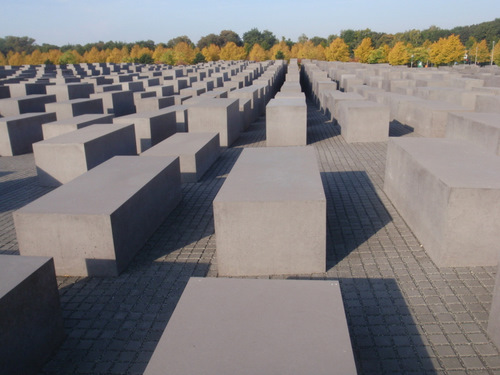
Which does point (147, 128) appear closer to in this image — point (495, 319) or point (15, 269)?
point (15, 269)

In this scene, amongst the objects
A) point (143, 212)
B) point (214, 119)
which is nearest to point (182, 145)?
→ point (214, 119)

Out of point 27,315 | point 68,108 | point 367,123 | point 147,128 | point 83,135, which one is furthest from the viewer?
point 68,108

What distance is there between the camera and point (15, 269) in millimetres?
3771

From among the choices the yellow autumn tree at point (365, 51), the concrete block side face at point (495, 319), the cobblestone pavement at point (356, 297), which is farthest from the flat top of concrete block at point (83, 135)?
the yellow autumn tree at point (365, 51)

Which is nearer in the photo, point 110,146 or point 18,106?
point 110,146

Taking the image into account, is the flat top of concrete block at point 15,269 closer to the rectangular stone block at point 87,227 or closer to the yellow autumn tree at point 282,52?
the rectangular stone block at point 87,227

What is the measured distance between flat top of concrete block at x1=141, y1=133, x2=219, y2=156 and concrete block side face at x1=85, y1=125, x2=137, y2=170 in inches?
39.7

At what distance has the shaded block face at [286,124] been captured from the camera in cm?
1250

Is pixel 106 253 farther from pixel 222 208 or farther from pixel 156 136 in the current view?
pixel 156 136

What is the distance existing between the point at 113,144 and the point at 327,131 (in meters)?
7.70

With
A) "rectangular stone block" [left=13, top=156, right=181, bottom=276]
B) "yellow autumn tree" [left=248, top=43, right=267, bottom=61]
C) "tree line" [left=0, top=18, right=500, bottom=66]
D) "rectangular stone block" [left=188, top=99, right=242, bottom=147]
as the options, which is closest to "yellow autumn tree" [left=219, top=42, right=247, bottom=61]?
"tree line" [left=0, top=18, right=500, bottom=66]

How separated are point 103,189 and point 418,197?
4.49m

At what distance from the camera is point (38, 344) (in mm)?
3783

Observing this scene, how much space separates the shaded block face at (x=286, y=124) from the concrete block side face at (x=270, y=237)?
769cm
